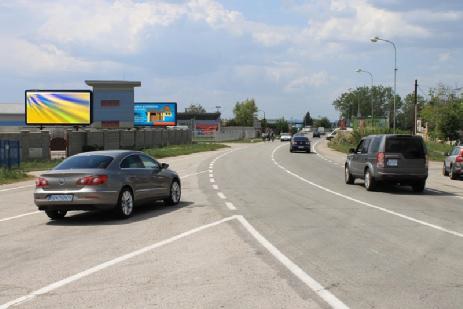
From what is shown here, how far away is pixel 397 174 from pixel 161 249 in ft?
38.1

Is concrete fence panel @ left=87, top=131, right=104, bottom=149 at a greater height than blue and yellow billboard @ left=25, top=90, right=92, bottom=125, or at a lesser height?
lesser

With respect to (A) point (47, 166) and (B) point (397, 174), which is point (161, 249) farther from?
(A) point (47, 166)

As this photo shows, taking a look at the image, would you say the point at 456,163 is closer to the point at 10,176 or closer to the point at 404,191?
the point at 404,191

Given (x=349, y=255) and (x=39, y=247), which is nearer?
(x=349, y=255)

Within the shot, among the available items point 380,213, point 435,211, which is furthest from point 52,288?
point 435,211

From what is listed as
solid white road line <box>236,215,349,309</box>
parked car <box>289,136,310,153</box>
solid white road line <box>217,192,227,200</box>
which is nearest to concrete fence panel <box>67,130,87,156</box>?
parked car <box>289,136,310,153</box>

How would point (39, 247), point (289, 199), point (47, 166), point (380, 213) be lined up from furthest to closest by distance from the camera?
point (47, 166), point (289, 199), point (380, 213), point (39, 247)

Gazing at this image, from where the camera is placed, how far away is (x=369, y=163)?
19.5 metres

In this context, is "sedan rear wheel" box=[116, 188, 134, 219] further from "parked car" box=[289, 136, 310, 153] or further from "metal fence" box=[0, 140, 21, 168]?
"parked car" box=[289, 136, 310, 153]

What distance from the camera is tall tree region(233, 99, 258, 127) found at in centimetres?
18212

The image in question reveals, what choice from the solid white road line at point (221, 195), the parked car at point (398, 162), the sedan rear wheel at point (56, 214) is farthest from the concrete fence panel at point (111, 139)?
the sedan rear wheel at point (56, 214)

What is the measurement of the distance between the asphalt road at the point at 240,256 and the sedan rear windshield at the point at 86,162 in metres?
1.14

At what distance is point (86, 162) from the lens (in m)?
12.5

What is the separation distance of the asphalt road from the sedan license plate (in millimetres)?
497
